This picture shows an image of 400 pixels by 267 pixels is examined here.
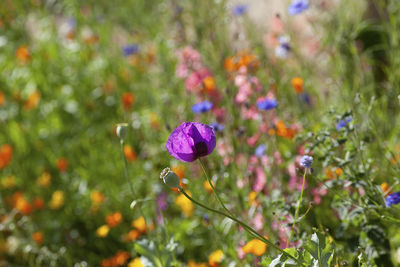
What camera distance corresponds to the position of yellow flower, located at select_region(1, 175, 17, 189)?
2.60 m

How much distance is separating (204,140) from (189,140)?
0.03 m

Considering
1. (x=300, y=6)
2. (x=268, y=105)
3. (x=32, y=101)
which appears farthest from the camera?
(x=32, y=101)

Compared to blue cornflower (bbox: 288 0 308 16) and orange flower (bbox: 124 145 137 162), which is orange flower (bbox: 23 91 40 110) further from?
blue cornflower (bbox: 288 0 308 16)

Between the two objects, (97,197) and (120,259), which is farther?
(97,197)

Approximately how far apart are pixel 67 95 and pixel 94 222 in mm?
1038

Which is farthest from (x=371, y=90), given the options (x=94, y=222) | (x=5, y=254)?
(x=5, y=254)

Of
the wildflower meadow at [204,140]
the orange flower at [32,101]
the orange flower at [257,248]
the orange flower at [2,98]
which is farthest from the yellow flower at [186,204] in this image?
the orange flower at [2,98]

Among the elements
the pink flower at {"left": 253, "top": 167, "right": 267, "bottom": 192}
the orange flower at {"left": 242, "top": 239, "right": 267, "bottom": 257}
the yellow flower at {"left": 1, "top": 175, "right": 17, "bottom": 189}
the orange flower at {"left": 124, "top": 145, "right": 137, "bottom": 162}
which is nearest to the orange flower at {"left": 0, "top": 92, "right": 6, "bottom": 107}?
the yellow flower at {"left": 1, "top": 175, "right": 17, "bottom": 189}

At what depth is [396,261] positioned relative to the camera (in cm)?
126

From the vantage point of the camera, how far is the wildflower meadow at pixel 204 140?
4.11 ft

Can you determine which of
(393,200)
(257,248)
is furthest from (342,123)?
(257,248)

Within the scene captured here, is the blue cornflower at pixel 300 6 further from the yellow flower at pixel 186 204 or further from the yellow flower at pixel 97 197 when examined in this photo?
the yellow flower at pixel 97 197

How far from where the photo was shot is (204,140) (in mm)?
933

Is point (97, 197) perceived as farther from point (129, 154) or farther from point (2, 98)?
point (2, 98)
